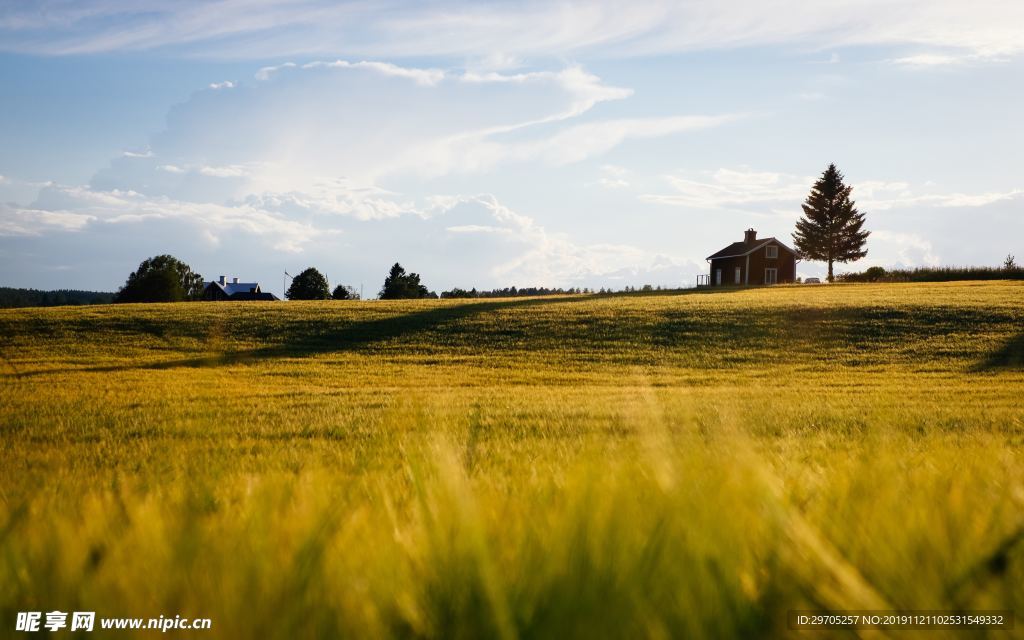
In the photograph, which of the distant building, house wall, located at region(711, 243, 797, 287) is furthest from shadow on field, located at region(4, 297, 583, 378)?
the distant building

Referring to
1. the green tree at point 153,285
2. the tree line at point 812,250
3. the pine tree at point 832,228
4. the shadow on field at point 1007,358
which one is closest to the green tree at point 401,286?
the tree line at point 812,250

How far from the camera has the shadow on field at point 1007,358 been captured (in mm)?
22766

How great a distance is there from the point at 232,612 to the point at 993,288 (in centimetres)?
5289

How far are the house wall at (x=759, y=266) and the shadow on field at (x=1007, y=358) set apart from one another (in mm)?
49071

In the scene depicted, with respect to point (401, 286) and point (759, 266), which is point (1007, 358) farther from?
point (401, 286)

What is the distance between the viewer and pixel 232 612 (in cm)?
76

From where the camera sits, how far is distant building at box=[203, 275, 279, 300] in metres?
119

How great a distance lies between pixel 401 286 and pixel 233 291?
164ft

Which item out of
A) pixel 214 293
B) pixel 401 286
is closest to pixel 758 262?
pixel 401 286

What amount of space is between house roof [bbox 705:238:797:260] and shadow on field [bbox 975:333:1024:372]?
50.1 meters

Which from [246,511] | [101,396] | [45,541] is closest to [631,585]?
[246,511]

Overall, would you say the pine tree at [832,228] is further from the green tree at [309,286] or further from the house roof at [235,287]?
the house roof at [235,287]

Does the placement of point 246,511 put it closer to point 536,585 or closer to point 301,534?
point 301,534

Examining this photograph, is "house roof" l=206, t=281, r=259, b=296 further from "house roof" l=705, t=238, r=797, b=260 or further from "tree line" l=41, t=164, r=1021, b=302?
"house roof" l=705, t=238, r=797, b=260
